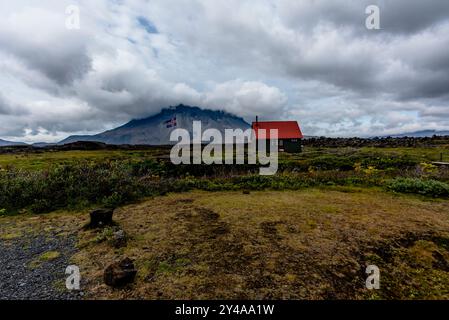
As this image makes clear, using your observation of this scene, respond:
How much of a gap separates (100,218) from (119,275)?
14.3 feet

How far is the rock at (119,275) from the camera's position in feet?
18.0

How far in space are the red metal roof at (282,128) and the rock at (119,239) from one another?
4232 cm

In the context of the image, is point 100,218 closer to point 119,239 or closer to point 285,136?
point 119,239

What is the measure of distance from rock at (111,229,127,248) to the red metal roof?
42316 millimetres

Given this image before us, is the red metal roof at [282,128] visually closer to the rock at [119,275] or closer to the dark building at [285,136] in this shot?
the dark building at [285,136]

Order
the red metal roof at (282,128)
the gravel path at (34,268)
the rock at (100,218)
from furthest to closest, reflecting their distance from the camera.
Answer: the red metal roof at (282,128) → the rock at (100,218) → the gravel path at (34,268)

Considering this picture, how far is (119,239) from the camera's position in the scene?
779 centimetres

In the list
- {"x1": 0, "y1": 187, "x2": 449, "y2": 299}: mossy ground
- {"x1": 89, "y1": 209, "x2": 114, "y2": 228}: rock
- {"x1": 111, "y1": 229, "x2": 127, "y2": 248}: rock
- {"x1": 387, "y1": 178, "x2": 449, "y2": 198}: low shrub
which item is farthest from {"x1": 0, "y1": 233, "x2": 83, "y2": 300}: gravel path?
{"x1": 387, "y1": 178, "x2": 449, "y2": 198}: low shrub

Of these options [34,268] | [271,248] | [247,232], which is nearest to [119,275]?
[34,268]

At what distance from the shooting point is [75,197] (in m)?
12.7

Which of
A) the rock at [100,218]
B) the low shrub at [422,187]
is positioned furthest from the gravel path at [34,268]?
the low shrub at [422,187]

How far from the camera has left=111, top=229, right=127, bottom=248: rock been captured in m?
7.57

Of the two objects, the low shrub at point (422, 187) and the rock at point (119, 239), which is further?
the low shrub at point (422, 187)

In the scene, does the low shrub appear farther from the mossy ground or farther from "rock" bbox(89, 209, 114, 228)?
"rock" bbox(89, 209, 114, 228)
